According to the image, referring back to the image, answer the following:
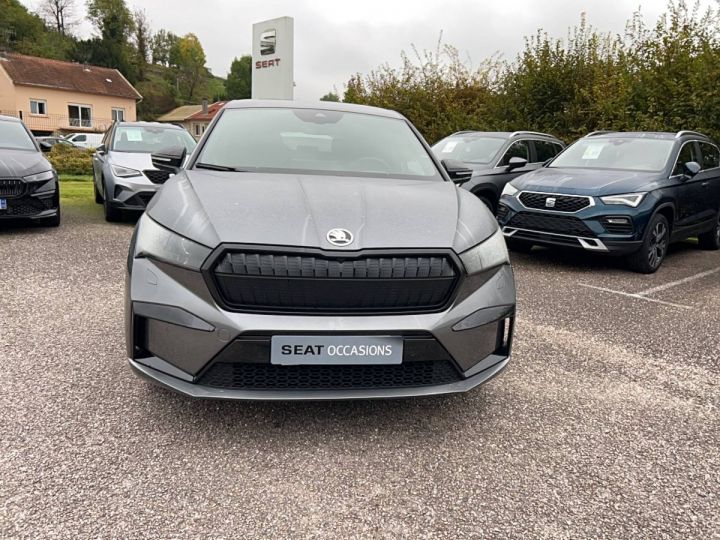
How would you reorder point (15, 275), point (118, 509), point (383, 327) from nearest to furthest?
point (118, 509)
point (383, 327)
point (15, 275)

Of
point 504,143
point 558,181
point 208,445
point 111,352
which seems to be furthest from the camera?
point 504,143

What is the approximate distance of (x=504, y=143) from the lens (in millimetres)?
9547

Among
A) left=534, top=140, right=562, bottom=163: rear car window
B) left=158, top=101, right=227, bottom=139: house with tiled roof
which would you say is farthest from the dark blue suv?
left=158, top=101, right=227, bottom=139: house with tiled roof

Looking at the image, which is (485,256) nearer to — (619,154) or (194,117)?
(619,154)

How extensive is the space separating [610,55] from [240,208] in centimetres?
1353

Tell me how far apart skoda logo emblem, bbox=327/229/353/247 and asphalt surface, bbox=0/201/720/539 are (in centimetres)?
93

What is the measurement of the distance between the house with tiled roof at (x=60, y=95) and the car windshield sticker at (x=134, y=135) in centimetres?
4206

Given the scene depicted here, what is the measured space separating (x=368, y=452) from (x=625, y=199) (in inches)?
203

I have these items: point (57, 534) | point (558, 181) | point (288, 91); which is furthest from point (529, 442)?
point (288, 91)

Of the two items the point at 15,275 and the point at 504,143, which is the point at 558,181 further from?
the point at 15,275

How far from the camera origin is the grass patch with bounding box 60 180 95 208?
447 inches

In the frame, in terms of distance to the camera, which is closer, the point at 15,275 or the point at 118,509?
the point at 118,509

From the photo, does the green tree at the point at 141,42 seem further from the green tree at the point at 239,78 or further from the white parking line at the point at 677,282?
the white parking line at the point at 677,282

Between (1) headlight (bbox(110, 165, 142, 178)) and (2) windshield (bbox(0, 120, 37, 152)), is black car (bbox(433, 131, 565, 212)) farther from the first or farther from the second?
(2) windshield (bbox(0, 120, 37, 152))
